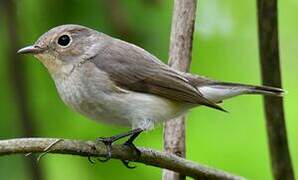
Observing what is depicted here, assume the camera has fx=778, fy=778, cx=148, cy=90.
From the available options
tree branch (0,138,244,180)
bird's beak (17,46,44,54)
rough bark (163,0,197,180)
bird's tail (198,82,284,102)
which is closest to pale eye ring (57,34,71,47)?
bird's beak (17,46,44,54)

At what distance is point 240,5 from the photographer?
5578mm

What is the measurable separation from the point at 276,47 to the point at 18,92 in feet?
4.70

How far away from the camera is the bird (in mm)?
4125

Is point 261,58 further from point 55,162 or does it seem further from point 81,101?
point 55,162

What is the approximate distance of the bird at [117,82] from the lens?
412cm

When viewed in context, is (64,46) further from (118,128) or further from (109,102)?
(118,128)

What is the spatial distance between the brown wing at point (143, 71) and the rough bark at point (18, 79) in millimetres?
430

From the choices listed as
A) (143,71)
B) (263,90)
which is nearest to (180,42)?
(143,71)

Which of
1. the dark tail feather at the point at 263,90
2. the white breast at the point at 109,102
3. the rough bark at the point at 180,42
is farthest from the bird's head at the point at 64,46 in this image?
the dark tail feather at the point at 263,90

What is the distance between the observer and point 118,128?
4.73 meters

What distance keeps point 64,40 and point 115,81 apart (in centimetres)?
37

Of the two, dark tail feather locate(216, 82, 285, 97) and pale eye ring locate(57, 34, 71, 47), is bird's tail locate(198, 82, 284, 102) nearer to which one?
dark tail feather locate(216, 82, 285, 97)

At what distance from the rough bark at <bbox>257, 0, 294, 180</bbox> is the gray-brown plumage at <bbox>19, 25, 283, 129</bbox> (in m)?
0.16

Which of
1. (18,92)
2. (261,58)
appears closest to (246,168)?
(261,58)
